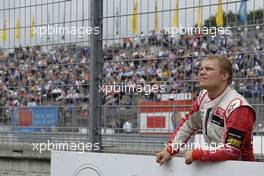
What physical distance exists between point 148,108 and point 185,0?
1.15 m

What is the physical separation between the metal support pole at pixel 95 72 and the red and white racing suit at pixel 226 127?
76.6 inches

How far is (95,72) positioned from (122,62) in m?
0.31

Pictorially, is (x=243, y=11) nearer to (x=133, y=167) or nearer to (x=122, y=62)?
(x=122, y=62)

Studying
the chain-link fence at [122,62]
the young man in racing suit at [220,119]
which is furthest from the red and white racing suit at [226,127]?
the chain-link fence at [122,62]

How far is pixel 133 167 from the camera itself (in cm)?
481

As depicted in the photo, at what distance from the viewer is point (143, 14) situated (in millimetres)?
6363

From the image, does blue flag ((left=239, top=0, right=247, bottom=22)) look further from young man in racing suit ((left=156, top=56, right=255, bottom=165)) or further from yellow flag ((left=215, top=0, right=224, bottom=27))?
young man in racing suit ((left=156, top=56, right=255, bottom=165))

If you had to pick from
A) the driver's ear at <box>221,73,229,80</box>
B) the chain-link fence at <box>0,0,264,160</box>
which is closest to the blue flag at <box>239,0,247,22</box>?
the chain-link fence at <box>0,0,264,160</box>

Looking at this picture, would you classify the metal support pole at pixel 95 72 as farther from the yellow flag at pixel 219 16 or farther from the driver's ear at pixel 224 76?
the driver's ear at pixel 224 76

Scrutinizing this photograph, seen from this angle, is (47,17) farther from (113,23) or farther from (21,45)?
(113,23)

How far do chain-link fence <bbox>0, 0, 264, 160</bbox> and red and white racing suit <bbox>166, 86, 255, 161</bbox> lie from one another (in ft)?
4.19

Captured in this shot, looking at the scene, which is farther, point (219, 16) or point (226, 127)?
point (219, 16)

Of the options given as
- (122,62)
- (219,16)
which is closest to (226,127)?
(219,16)

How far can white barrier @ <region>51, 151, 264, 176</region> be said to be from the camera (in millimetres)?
4203
